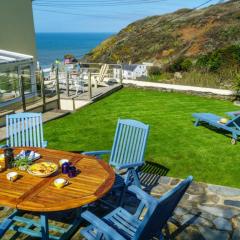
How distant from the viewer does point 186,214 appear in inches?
197

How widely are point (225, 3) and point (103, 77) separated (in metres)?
43.0

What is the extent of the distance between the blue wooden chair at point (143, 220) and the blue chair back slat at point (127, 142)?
1529mm

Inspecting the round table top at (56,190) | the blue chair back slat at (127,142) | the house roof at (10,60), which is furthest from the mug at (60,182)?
the house roof at (10,60)

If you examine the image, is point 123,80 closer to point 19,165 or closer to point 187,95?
point 187,95

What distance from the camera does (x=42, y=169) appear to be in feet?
14.3

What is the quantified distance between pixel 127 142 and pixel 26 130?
6.00 ft

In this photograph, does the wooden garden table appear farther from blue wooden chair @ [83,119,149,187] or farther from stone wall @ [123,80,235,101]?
stone wall @ [123,80,235,101]

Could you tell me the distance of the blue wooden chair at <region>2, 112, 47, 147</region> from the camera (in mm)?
6070

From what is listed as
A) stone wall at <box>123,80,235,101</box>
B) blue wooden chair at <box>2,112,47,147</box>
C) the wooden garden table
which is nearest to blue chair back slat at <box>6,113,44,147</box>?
blue wooden chair at <box>2,112,47,147</box>

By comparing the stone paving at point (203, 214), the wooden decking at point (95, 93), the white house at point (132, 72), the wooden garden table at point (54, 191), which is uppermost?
the wooden garden table at point (54, 191)

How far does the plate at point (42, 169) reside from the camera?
13.9 feet

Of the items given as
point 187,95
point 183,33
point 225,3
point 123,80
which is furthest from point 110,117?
point 225,3

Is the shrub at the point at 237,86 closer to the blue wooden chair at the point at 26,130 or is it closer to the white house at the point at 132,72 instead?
the white house at the point at 132,72

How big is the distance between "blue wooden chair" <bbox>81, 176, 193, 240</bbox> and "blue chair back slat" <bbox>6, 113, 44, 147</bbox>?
100 inches
